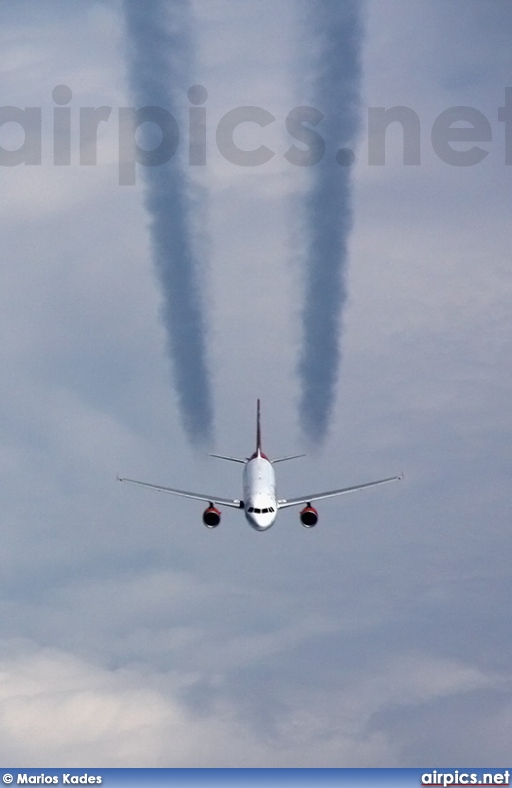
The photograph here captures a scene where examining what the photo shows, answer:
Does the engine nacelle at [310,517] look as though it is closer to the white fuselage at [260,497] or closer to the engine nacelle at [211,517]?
the white fuselage at [260,497]

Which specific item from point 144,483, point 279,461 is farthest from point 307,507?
point 144,483

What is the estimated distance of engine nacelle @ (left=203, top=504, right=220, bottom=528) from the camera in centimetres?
8812

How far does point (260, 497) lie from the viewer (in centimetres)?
8669

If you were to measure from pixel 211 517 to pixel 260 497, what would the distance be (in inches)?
168

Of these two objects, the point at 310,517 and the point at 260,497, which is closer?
the point at 260,497

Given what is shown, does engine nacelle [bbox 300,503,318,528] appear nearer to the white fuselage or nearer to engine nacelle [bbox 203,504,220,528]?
the white fuselage

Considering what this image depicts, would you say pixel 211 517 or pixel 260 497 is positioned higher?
pixel 260 497

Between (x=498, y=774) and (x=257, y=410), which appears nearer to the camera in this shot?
(x=498, y=774)

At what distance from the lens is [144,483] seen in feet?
284

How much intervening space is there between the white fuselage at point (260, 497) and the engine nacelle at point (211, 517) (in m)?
2.55

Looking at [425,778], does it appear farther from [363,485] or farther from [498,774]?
[363,485]

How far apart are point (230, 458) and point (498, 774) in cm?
3486

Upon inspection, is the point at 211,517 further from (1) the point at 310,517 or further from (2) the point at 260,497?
(1) the point at 310,517

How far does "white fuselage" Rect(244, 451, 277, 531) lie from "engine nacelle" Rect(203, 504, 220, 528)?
2.55m
